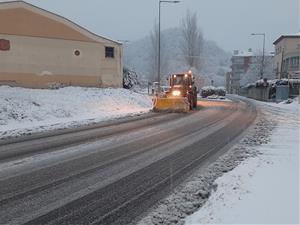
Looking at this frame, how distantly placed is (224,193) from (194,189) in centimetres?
74

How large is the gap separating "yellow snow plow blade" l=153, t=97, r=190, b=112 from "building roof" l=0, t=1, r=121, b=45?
10823mm

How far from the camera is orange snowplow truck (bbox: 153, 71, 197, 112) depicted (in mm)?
27234

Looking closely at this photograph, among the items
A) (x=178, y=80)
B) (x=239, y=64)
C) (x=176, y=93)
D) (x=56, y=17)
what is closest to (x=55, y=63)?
(x=56, y=17)

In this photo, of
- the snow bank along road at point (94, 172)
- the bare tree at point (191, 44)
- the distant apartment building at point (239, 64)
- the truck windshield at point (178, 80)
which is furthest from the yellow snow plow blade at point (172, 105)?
the distant apartment building at point (239, 64)

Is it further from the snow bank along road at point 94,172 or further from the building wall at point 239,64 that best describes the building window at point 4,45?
the building wall at point 239,64

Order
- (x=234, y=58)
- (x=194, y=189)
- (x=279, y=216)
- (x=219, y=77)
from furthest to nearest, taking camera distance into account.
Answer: (x=219, y=77) → (x=234, y=58) → (x=194, y=189) → (x=279, y=216)

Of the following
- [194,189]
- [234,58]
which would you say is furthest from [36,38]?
[234,58]

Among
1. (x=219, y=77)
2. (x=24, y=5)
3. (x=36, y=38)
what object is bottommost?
(x=219, y=77)

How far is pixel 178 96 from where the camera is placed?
28.9 meters

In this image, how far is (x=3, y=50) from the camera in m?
30.1

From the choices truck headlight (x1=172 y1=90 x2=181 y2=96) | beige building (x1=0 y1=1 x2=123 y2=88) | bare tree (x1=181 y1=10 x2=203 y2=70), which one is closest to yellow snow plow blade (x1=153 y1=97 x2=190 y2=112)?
truck headlight (x1=172 y1=90 x2=181 y2=96)

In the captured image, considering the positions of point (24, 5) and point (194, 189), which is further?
point (24, 5)

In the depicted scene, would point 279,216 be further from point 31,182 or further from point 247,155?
point 247,155

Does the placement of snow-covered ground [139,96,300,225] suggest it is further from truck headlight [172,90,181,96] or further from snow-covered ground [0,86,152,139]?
truck headlight [172,90,181,96]
